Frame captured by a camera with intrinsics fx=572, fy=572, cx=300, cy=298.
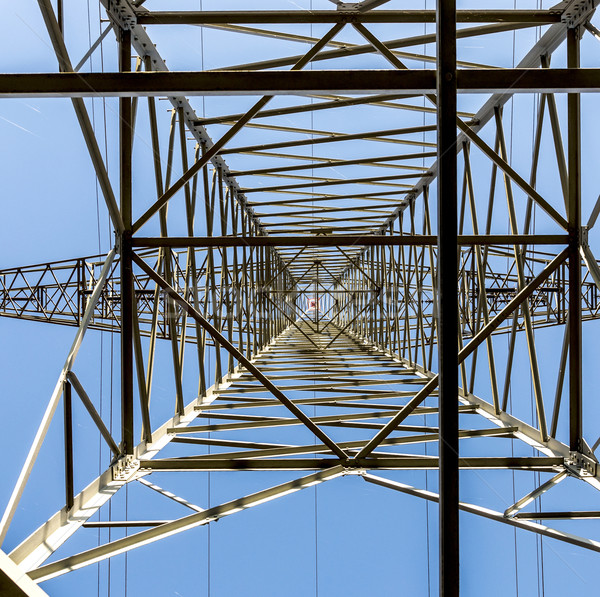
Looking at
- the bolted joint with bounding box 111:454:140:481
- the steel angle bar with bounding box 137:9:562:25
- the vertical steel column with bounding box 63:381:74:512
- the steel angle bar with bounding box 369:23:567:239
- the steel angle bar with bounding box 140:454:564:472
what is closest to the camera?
the vertical steel column with bounding box 63:381:74:512

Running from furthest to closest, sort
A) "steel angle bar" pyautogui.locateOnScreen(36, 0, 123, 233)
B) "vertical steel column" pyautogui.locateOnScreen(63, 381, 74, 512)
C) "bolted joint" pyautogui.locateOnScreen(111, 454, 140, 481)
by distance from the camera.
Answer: "bolted joint" pyautogui.locateOnScreen(111, 454, 140, 481) → "vertical steel column" pyautogui.locateOnScreen(63, 381, 74, 512) → "steel angle bar" pyautogui.locateOnScreen(36, 0, 123, 233)

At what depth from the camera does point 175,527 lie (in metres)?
6.30

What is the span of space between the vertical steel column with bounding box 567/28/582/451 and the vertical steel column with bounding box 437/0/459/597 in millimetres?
4640

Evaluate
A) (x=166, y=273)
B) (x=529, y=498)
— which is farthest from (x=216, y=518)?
(x=166, y=273)

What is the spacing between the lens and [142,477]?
296 inches

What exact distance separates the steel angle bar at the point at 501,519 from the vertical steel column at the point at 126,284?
11.1 feet

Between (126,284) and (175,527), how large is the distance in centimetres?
335

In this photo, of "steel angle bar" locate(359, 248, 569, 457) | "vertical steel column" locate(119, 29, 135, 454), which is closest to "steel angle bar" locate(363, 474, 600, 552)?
"steel angle bar" locate(359, 248, 569, 457)

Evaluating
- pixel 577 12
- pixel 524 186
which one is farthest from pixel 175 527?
pixel 577 12

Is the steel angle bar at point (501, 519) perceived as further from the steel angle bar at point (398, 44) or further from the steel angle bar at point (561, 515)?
the steel angle bar at point (398, 44)

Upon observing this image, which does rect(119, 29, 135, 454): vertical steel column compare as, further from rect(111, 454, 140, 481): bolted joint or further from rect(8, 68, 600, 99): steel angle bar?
rect(8, 68, 600, 99): steel angle bar

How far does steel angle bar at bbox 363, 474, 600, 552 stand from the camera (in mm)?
6042

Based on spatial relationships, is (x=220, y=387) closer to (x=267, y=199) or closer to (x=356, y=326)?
(x=267, y=199)

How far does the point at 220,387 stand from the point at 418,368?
19.1 ft
